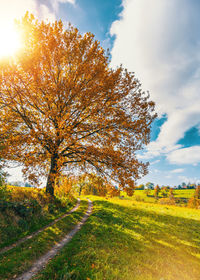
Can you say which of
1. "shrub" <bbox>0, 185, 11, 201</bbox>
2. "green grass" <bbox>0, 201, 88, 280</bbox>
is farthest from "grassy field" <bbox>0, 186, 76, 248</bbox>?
"green grass" <bbox>0, 201, 88, 280</bbox>

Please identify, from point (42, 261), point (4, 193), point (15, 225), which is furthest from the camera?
point (4, 193)

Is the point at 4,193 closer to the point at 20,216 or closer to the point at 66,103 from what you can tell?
the point at 20,216

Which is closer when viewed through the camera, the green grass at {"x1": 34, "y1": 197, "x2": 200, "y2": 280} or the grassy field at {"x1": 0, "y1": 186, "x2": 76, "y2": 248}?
the green grass at {"x1": 34, "y1": 197, "x2": 200, "y2": 280}

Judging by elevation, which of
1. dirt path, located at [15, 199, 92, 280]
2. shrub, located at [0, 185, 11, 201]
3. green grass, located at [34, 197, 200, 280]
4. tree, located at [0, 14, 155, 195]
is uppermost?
tree, located at [0, 14, 155, 195]

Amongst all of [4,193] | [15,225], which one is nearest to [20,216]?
[15,225]

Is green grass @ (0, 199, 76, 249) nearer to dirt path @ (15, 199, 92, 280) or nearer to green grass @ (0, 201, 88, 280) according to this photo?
green grass @ (0, 201, 88, 280)

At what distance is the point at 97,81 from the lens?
435 inches

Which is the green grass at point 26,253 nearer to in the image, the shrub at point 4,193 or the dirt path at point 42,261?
the dirt path at point 42,261

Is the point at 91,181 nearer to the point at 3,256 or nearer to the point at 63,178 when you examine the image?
the point at 63,178

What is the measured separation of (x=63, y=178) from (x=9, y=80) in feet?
29.4

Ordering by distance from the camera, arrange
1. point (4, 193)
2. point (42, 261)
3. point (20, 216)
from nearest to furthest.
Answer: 1. point (42, 261)
2. point (20, 216)
3. point (4, 193)

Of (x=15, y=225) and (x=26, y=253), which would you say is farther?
(x=15, y=225)

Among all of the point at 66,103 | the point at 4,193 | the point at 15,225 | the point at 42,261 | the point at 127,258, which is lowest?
the point at 42,261

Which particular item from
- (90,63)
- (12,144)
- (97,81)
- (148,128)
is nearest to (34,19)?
(90,63)
